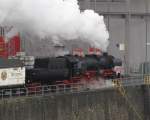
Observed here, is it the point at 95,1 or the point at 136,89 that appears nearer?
the point at 136,89

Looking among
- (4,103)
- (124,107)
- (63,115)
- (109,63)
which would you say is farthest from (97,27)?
(4,103)

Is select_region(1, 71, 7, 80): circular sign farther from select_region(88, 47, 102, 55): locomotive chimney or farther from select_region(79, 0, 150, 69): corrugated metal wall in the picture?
select_region(79, 0, 150, 69): corrugated metal wall

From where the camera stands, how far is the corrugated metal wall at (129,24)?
60.8m

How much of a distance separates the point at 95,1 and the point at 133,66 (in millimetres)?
8944

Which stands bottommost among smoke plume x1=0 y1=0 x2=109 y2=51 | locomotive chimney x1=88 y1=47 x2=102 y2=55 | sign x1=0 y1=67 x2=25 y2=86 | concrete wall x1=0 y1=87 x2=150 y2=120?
concrete wall x1=0 y1=87 x2=150 y2=120

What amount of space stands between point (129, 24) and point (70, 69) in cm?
1792

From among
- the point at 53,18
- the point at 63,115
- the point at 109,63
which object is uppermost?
the point at 53,18

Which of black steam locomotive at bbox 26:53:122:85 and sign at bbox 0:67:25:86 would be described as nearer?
sign at bbox 0:67:25:86

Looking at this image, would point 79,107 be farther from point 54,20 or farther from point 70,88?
point 54,20

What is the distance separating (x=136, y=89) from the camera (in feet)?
163

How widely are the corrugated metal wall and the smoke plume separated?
872 centimetres

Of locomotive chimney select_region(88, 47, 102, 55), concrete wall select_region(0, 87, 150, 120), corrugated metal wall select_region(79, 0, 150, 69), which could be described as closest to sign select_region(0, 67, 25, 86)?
concrete wall select_region(0, 87, 150, 120)

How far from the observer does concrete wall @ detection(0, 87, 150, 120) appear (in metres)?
38.4

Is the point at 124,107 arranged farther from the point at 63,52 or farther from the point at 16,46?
the point at 16,46
